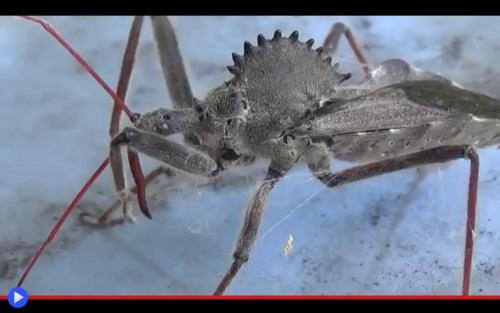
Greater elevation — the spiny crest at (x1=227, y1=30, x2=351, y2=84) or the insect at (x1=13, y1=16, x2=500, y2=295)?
the spiny crest at (x1=227, y1=30, x2=351, y2=84)

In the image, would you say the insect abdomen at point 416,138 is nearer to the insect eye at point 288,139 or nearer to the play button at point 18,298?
the insect eye at point 288,139

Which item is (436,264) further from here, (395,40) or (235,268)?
(395,40)

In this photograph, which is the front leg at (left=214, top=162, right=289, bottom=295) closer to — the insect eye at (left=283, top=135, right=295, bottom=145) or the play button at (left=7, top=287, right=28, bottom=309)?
the insect eye at (left=283, top=135, right=295, bottom=145)

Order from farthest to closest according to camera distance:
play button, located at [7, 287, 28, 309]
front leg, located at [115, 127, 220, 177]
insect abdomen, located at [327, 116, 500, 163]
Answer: insect abdomen, located at [327, 116, 500, 163] < front leg, located at [115, 127, 220, 177] < play button, located at [7, 287, 28, 309]

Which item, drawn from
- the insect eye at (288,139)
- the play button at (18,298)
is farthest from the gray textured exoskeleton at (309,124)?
the play button at (18,298)

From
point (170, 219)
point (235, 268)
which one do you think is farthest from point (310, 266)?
point (170, 219)

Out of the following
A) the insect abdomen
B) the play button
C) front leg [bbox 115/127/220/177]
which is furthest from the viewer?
the insect abdomen

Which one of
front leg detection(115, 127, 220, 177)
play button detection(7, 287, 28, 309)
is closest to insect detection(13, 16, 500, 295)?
front leg detection(115, 127, 220, 177)
